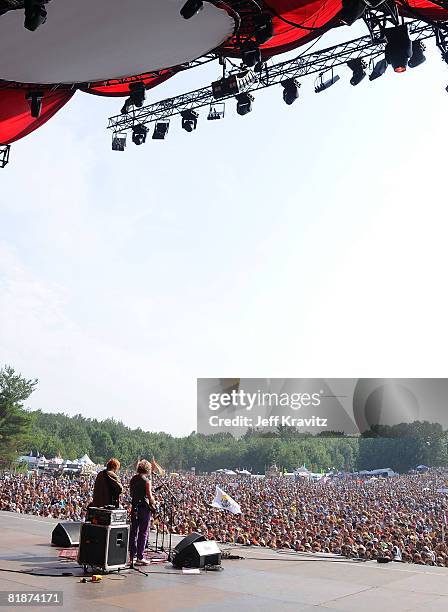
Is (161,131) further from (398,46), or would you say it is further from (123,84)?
(398,46)

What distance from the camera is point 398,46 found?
27.8 feet

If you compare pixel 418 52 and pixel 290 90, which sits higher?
pixel 290 90

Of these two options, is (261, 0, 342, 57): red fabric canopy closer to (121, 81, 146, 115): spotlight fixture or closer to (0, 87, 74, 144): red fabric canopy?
(121, 81, 146, 115): spotlight fixture

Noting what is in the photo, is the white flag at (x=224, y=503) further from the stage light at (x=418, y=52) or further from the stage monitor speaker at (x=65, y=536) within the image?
the stage light at (x=418, y=52)

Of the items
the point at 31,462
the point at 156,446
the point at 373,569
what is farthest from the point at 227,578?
the point at 156,446

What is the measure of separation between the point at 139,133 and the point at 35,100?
4.33 m

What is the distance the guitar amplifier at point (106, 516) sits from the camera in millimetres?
5492

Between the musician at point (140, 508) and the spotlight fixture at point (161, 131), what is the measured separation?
9453 mm

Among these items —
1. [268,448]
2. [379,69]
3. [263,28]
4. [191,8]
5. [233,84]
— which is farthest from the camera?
[268,448]

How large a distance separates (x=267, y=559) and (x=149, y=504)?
1.48 m

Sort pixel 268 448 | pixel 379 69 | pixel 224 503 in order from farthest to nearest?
pixel 268 448 < pixel 224 503 < pixel 379 69

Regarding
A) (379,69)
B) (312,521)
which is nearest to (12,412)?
(312,521)

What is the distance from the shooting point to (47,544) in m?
7.04

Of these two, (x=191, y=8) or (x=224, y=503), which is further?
(x=224, y=503)
